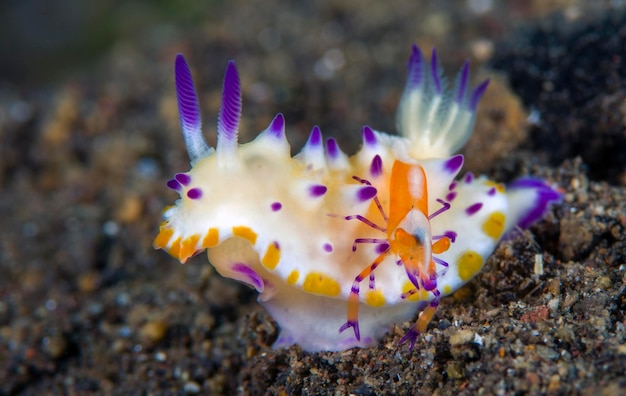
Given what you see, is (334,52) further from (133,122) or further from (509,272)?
(509,272)

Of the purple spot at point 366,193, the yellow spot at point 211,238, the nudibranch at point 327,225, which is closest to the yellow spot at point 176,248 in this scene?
the nudibranch at point 327,225

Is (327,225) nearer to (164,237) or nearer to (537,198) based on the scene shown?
(164,237)

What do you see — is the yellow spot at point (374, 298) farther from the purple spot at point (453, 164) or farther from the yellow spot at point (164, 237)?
the yellow spot at point (164, 237)

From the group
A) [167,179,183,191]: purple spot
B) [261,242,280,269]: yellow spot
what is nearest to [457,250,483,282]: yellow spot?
[261,242,280,269]: yellow spot

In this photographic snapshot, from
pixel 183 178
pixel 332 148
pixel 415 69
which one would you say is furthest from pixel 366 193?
pixel 415 69

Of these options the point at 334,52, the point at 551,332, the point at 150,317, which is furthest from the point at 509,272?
the point at 334,52
